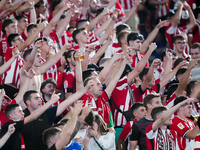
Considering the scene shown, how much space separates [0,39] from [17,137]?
4059mm

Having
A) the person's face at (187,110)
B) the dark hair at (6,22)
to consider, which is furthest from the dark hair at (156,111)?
the dark hair at (6,22)

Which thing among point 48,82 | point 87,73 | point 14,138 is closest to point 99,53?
point 87,73

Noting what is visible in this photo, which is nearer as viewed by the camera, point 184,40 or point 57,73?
point 57,73

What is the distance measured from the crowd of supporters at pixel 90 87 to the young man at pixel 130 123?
15 millimetres

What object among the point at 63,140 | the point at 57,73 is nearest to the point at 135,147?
the point at 63,140

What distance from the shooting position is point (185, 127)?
8891mm

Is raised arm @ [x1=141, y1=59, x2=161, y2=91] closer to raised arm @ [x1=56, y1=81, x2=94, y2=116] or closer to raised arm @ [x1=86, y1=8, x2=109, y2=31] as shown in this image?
raised arm @ [x1=56, y1=81, x2=94, y2=116]

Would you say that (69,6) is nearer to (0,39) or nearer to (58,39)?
(58,39)

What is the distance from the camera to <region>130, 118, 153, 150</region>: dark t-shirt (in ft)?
27.6

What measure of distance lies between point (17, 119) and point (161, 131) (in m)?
2.09

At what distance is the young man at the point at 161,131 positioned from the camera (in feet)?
26.1

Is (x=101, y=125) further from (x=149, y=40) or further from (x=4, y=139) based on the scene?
(x=149, y=40)

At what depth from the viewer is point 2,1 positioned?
36.6 ft

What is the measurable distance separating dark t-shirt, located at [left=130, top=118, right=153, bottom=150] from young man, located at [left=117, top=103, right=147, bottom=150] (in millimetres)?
255
